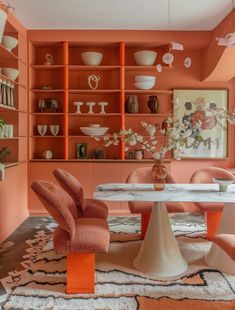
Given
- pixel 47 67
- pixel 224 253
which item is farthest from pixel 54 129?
pixel 224 253

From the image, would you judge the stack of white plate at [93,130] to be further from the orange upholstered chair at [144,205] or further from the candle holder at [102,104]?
the orange upholstered chair at [144,205]

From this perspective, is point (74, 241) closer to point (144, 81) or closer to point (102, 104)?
point (102, 104)

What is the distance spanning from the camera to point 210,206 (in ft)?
11.3

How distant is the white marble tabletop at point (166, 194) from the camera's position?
8.38ft

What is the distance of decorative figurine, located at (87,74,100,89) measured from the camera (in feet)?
15.4

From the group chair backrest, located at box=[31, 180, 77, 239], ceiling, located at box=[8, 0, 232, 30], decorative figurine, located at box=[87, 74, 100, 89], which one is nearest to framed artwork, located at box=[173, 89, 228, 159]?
ceiling, located at box=[8, 0, 232, 30]

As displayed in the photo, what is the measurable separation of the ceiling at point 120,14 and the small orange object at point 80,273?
2682 mm

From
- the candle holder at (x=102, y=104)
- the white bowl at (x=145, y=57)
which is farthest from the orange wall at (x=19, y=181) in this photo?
the white bowl at (x=145, y=57)

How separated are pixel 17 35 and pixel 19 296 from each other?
3.13 m

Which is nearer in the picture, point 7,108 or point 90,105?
point 7,108

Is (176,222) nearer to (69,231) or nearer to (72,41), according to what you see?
(69,231)

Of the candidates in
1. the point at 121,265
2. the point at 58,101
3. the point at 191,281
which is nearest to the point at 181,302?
the point at 191,281

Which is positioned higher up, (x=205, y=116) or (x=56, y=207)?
(x=205, y=116)

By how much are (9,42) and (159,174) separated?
2379 mm
